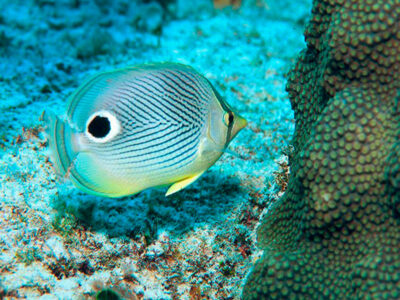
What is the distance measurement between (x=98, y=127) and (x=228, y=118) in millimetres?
867

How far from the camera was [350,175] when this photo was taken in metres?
2.01

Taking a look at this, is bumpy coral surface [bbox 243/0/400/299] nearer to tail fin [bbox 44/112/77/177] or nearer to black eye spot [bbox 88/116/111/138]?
black eye spot [bbox 88/116/111/138]

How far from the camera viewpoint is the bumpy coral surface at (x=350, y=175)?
1972mm

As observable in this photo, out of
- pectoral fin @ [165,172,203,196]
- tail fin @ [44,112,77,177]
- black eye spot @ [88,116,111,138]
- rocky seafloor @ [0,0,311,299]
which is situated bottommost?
rocky seafloor @ [0,0,311,299]

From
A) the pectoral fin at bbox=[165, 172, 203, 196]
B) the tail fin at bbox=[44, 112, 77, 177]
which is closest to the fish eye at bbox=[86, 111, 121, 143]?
the tail fin at bbox=[44, 112, 77, 177]

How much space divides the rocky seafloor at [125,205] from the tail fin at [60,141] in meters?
0.40

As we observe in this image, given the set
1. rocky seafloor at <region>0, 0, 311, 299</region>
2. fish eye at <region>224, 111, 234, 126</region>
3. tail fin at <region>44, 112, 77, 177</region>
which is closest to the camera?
tail fin at <region>44, 112, 77, 177</region>

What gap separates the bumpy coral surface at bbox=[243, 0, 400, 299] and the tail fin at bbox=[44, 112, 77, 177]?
148cm

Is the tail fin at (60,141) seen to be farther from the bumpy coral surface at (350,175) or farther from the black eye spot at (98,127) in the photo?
the bumpy coral surface at (350,175)

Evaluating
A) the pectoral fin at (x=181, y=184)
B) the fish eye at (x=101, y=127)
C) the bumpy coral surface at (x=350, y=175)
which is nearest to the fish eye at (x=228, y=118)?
the pectoral fin at (x=181, y=184)

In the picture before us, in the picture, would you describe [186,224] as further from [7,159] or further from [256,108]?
[256,108]

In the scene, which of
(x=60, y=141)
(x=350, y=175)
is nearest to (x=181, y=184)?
(x=60, y=141)

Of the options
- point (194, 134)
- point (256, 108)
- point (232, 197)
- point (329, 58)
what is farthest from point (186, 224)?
point (256, 108)

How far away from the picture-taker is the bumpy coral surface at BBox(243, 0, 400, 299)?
197 centimetres
